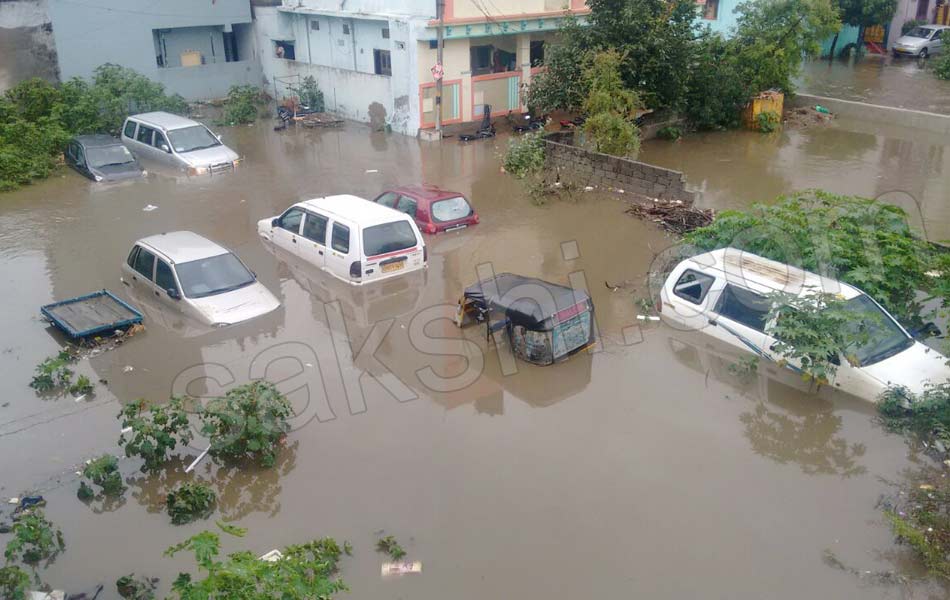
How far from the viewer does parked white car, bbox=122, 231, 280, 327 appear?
11039 millimetres

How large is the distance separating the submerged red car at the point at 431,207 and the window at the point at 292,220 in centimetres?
174

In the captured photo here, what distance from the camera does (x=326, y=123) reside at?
2505 cm

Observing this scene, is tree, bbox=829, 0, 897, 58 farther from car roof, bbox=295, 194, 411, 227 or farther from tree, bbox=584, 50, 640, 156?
car roof, bbox=295, 194, 411, 227

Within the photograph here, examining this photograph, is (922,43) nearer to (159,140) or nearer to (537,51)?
(537,51)

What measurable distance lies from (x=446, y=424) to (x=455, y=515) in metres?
1.58

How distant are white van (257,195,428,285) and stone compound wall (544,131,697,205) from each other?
20.7ft

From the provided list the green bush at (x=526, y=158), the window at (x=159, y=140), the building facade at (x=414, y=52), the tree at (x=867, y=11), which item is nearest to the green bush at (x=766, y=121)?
the building facade at (x=414, y=52)

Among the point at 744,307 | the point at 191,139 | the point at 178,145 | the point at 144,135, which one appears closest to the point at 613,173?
the point at 744,307

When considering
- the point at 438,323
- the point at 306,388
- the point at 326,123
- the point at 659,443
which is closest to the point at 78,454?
the point at 306,388

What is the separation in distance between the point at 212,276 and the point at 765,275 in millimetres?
7918

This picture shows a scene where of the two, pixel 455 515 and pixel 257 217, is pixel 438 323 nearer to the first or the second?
pixel 455 515

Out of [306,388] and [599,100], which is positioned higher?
[599,100]

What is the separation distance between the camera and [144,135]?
2039cm

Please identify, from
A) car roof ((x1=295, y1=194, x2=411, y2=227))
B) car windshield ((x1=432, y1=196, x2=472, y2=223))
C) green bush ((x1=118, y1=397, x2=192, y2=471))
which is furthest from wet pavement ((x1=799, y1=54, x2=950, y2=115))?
green bush ((x1=118, y1=397, x2=192, y2=471))
